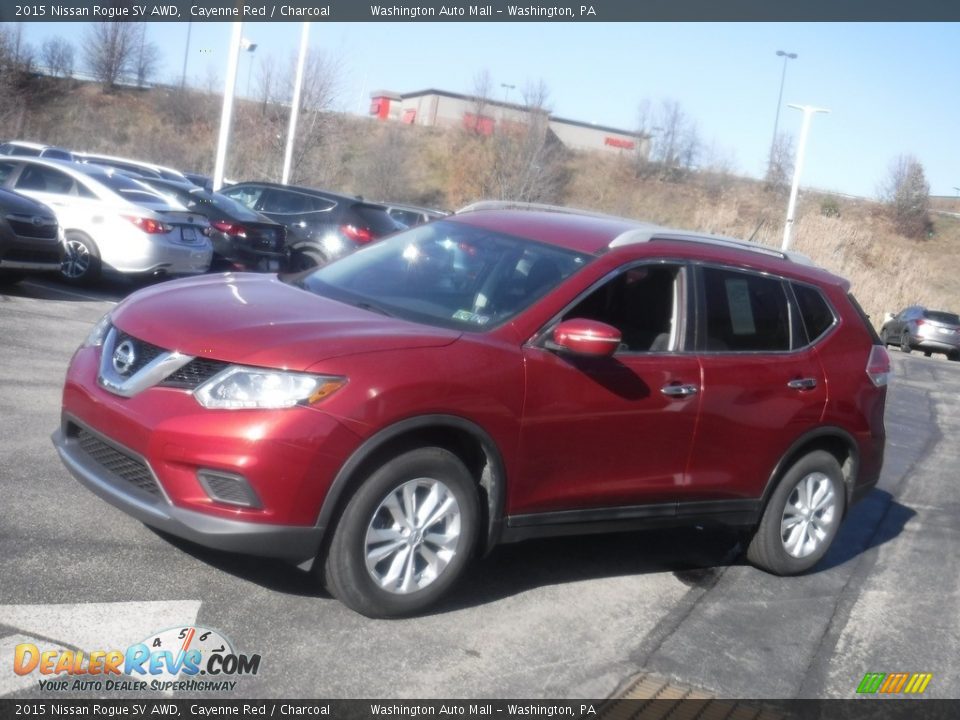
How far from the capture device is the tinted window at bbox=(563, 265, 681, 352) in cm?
550

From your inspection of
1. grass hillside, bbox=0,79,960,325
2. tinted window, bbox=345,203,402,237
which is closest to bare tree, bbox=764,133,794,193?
grass hillside, bbox=0,79,960,325

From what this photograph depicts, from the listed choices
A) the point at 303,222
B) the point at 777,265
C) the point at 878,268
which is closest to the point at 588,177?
the point at 878,268

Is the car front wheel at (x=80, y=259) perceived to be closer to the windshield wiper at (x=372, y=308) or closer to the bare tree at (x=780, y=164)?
the windshield wiper at (x=372, y=308)

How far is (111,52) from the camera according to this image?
66.1 metres

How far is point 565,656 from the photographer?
483cm

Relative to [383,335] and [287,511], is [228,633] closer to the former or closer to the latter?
[287,511]

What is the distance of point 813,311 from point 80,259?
1054cm

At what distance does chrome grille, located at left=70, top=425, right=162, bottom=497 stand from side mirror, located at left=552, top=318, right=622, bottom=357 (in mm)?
1873

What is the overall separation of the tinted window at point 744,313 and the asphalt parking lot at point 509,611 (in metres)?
1.38

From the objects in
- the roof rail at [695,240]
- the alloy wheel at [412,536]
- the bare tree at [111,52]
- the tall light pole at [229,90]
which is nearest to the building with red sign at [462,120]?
the bare tree at [111,52]

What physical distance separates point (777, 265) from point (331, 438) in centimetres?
327

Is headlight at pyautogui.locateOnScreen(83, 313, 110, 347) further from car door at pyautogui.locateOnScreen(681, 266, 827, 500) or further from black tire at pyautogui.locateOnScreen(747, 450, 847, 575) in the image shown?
black tire at pyautogui.locateOnScreen(747, 450, 847, 575)

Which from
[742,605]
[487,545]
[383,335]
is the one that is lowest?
[742,605]

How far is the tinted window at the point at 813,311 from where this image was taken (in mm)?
6582
